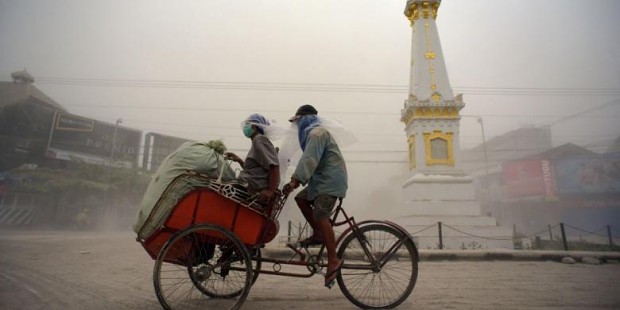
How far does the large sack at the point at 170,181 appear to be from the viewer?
9.14ft

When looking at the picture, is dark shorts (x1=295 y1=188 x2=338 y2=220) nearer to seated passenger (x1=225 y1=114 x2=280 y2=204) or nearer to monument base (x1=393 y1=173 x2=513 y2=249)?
seated passenger (x1=225 y1=114 x2=280 y2=204)

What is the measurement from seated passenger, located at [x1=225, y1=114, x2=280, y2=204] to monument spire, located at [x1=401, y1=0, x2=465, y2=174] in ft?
30.5

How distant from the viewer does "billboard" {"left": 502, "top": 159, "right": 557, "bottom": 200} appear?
1166 inches

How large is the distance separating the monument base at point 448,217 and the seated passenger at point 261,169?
785cm

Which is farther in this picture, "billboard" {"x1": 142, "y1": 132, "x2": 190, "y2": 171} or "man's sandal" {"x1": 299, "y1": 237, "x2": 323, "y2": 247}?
"billboard" {"x1": 142, "y1": 132, "x2": 190, "y2": 171}

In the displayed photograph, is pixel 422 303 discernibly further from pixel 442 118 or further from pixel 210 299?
pixel 442 118

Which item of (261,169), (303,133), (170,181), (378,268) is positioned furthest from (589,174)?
(170,181)

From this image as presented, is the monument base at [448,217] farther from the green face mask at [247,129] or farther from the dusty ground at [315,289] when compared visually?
the green face mask at [247,129]

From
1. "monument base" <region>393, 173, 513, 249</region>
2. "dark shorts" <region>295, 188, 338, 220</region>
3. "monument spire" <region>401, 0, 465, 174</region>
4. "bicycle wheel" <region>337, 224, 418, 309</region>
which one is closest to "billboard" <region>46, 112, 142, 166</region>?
"monument spire" <region>401, 0, 465, 174</region>

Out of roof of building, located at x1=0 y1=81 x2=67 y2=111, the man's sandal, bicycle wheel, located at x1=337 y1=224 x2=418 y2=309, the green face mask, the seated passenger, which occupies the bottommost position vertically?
bicycle wheel, located at x1=337 y1=224 x2=418 y2=309

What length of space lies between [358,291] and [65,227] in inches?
1030

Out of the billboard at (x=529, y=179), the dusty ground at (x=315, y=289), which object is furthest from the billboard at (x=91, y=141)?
the billboard at (x=529, y=179)

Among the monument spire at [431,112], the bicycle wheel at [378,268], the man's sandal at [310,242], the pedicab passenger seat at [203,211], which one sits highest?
the monument spire at [431,112]

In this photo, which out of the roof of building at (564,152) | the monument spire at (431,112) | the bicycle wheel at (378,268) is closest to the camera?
the bicycle wheel at (378,268)
